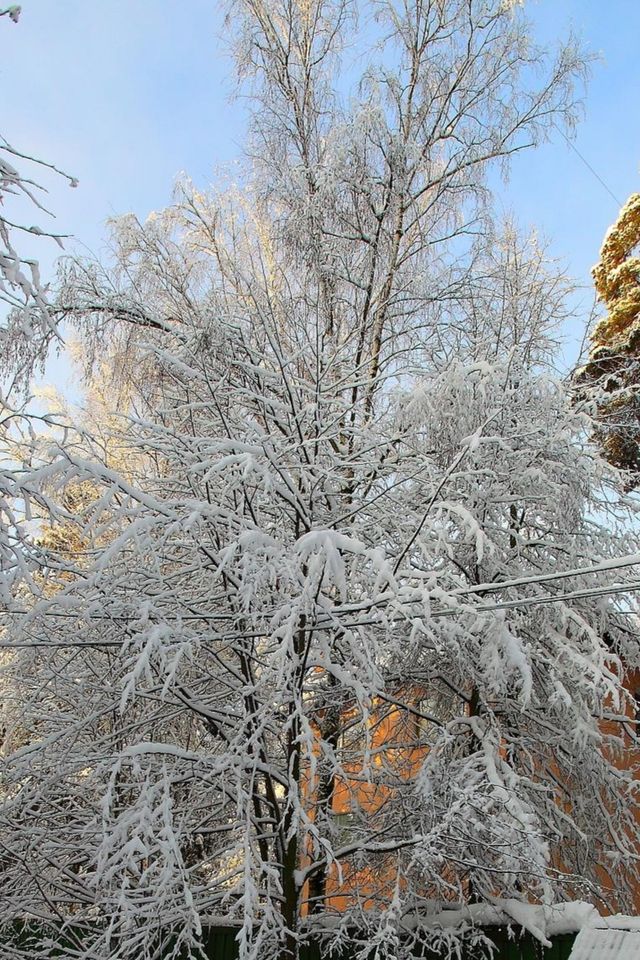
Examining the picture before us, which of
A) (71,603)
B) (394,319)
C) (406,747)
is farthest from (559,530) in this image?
(71,603)

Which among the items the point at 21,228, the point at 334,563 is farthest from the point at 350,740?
the point at 21,228

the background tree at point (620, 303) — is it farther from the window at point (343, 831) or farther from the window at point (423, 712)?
the window at point (343, 831)

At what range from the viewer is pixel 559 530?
692cm

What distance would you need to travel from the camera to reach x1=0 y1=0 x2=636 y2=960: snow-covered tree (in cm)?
468

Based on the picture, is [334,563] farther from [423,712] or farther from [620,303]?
[620,303]

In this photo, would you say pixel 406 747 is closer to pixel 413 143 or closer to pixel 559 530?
pixel 559 530

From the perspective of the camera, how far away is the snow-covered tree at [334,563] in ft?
15.4

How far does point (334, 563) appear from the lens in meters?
3.73

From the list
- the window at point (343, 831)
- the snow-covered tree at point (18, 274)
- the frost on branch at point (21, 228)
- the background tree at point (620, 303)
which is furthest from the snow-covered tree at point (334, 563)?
the background tree at point (620, 303)

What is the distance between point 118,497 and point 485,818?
268cm

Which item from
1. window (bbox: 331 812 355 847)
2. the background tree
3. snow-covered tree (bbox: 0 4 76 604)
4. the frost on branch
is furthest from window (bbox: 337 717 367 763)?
the background tree

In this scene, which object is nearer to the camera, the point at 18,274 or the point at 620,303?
the point at 18,274

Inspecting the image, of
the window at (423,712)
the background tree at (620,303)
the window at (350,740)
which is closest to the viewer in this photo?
the window at (350,740)

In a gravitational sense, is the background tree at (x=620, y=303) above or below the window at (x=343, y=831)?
above
